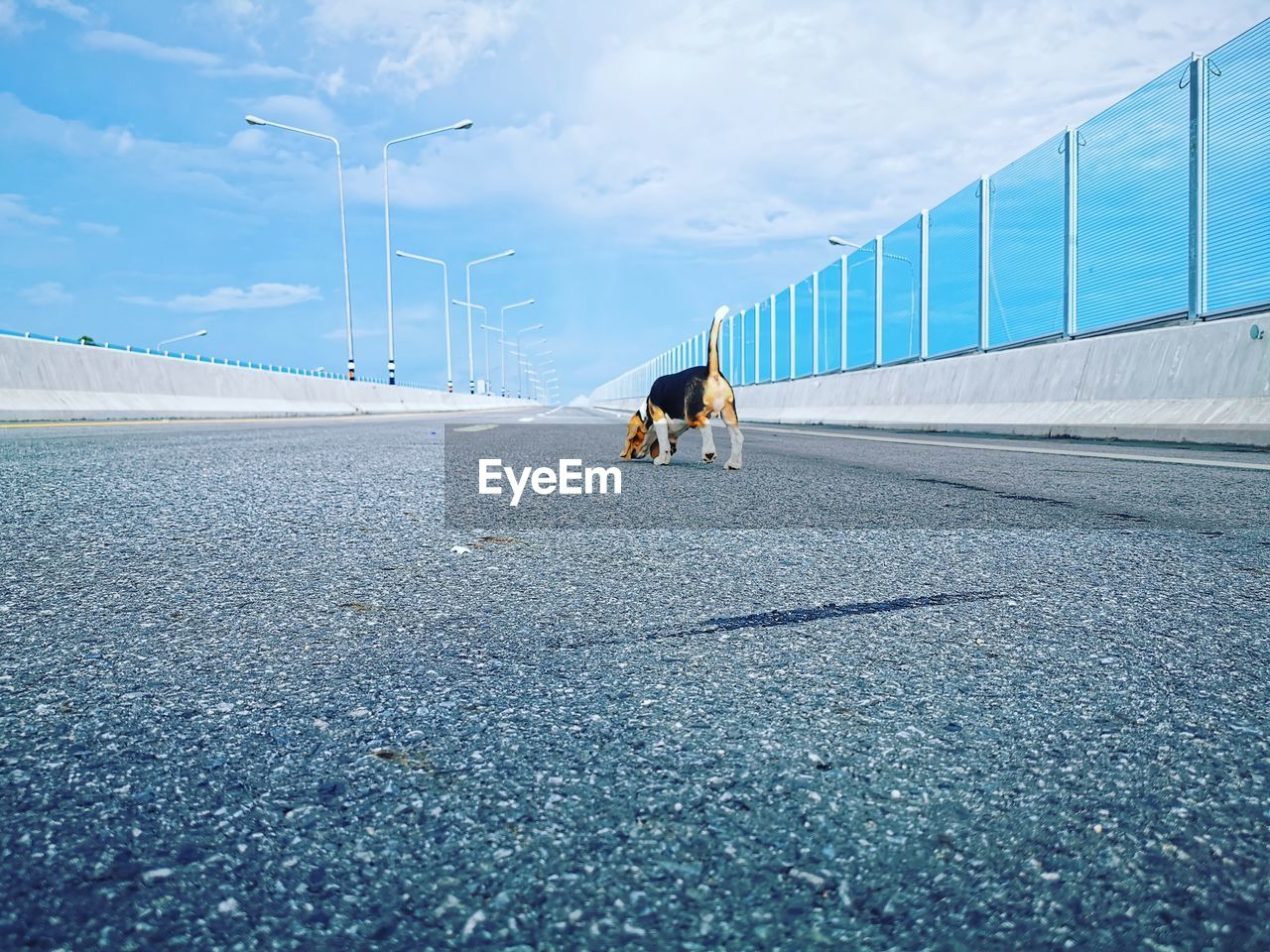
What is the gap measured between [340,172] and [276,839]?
39.7 metres

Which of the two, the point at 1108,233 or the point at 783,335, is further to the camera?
the point at 783,335

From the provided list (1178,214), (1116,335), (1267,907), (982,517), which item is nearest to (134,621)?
(1267,907)

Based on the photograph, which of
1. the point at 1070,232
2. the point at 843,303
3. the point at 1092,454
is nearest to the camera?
the point at 1092,454

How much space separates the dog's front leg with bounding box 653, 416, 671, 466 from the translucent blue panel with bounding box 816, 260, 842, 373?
18791 millimetres

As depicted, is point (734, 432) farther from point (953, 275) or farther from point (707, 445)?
point (953, 275)

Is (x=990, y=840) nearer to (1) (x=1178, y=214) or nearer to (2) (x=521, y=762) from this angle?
(2) (x=521, y=762)

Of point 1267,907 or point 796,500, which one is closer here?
point 1267,907

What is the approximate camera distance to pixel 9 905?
2.92ft

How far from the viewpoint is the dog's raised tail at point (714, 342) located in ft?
19.4

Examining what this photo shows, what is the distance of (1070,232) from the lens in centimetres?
1329

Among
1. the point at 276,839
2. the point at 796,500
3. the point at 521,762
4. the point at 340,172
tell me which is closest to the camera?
the point at 276,839

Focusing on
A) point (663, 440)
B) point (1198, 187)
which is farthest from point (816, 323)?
point (663, 440)

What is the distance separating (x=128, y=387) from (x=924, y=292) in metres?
14.8

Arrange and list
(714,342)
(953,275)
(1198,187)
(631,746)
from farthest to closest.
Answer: (953,275) < (1198,187) < (714,342) < (631,746)
